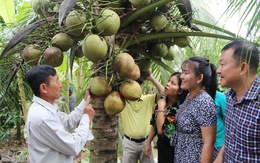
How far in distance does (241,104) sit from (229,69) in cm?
20

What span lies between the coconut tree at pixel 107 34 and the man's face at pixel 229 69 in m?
0.33

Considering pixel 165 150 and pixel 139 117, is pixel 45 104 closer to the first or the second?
pixel 165 150

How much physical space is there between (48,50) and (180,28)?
87cm

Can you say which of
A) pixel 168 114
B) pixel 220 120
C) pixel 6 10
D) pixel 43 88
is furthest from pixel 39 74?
pixel 6 10

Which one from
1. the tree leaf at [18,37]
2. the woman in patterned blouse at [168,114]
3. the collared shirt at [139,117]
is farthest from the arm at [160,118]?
the tree leaf at [18,37]

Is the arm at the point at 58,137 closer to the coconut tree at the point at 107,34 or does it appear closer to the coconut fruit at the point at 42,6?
the coconut tree at the point at 107,34

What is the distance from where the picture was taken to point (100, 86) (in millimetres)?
1641

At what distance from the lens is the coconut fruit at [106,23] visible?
1524 mm

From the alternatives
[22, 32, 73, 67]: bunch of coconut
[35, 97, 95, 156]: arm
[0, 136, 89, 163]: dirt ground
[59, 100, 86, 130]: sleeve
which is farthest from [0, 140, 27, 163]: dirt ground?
[22, 32, 73, 67]: bunch of coconut

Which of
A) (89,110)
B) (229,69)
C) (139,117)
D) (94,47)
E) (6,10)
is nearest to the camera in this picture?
(94,47)

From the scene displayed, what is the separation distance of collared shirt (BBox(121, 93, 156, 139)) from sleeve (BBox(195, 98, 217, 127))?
139 cm

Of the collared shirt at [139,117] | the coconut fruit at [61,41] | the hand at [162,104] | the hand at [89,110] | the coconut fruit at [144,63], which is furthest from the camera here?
the collared shirt at [139,117]

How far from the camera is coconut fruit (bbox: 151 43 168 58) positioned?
2.04 metres

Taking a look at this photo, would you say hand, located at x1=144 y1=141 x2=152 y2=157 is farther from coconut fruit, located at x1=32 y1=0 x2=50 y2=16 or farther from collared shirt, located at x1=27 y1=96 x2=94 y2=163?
coconut fruit, located at x1=32 y1=0 x2=50 y2=16
